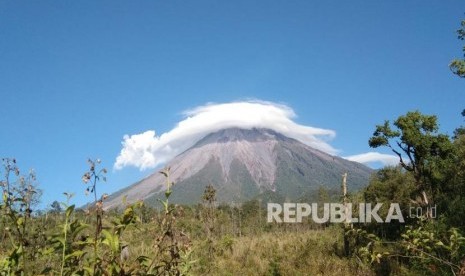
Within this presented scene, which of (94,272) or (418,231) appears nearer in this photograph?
(94,272)

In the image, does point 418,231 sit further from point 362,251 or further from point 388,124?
point 388,124

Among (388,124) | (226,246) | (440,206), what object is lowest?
(226,246)

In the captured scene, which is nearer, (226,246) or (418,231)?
(418,231)

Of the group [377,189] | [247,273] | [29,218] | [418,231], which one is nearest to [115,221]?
[29,218]

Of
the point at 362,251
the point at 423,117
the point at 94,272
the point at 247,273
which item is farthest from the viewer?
the point at 423,117

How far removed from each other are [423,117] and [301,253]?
8920 millimetres

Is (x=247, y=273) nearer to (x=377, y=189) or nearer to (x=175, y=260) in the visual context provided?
(x=175, y=260)

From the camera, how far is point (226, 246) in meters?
22.8

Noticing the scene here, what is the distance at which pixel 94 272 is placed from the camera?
1853 millimetres

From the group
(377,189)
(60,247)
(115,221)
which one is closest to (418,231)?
(115,221)

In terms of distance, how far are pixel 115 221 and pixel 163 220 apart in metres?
0.34

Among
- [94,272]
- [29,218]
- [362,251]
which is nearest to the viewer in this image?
[94,272]

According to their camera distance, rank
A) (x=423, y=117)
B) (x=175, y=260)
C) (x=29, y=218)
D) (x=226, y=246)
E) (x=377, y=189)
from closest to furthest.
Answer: (x=29, y=218) → (x=175, y=260) → (x=423, y=117) → (x=226, y=246) → (x=377, y=189)

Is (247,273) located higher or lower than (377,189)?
lower
